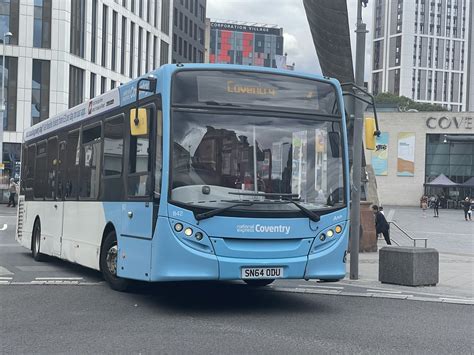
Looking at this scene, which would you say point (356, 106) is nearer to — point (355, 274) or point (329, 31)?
point (355, 274)

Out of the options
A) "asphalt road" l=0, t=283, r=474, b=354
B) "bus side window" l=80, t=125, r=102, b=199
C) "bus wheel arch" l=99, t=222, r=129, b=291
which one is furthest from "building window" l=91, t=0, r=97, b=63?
"bus wheel arch" l=99, t=222, r=129, b=291

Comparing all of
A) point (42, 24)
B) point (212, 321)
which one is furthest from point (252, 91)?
point (42, 24)

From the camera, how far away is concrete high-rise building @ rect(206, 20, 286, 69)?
183 metres

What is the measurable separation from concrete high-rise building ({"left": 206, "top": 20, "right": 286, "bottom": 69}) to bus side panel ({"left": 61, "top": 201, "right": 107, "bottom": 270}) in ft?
560

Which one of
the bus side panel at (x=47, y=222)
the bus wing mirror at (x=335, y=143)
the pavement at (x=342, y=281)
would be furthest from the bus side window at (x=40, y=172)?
the bus wing mirror at (x=335, y=143)

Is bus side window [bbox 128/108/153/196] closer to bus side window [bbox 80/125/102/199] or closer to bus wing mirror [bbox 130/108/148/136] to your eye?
bus wing mirror [bbox 130/108/148/136]

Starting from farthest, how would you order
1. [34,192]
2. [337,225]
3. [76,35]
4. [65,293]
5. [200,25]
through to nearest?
[200,25] → [76,35] → [34,192] → [65,293] → [337,225]

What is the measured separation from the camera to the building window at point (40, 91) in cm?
5447

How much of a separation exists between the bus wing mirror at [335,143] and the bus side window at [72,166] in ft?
16.7

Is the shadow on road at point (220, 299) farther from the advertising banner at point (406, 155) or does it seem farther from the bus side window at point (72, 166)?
the advertising banner at point (406, 155)

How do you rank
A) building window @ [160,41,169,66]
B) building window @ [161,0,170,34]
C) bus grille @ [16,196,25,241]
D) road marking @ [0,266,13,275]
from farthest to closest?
1. building window @ [160,41,169,66]
2. building window @ [161,0,170,34]
3. bus grille @ [16,196,25,241]
4. road marking @ [0,266,13,275]

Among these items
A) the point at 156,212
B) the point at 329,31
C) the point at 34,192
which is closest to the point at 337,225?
the point at 156,212

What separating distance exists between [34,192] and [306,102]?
854 cm

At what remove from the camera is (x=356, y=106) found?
14.0m
